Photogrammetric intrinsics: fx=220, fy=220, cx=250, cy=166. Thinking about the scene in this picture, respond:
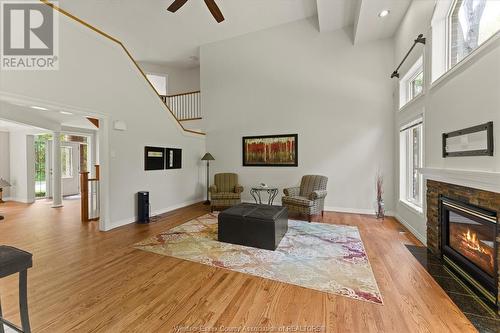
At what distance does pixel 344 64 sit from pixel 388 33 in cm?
98

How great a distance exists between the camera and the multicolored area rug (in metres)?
2.30

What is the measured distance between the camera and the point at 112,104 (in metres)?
4.07

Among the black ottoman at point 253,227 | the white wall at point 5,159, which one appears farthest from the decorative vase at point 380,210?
the white wall at point 5,159

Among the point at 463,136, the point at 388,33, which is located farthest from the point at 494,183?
the point at 388,33

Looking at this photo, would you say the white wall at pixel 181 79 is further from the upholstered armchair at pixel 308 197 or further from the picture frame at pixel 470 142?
the picture frame at pixel 470 142

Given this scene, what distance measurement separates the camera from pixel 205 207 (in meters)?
5.85

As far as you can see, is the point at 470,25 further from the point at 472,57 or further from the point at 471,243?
the point at 471,243

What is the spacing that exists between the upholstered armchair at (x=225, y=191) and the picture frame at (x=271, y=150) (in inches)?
26.9

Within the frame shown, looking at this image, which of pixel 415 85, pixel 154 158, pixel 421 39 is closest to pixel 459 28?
pixel 421 39

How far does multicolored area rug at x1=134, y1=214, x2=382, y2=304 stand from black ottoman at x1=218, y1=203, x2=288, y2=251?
0.33ft

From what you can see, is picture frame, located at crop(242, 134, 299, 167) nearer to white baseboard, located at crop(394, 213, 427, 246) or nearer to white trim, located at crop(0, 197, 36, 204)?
white baseboard, located at crop(394, 213, 427, 246)

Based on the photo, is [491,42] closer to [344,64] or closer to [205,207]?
[344,64]

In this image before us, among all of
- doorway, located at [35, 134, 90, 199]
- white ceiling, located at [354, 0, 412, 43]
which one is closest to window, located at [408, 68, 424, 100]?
white ceiling, located at [354, 0, 412, 43]

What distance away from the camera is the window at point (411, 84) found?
3898mm
